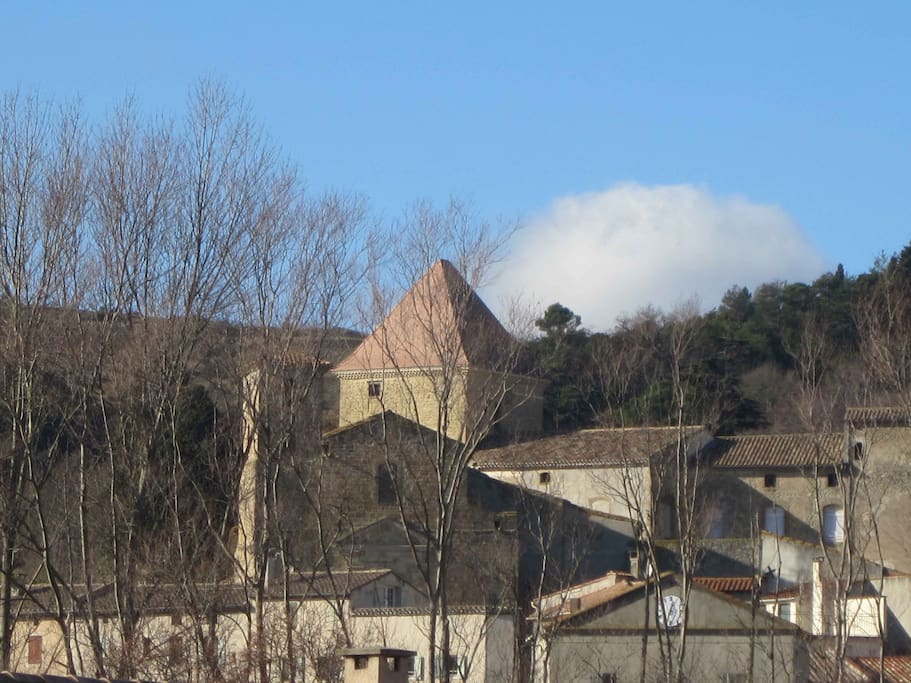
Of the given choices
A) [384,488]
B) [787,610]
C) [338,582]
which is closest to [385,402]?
[384,488]

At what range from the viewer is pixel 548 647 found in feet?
83.8

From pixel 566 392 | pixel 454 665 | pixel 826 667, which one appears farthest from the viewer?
pixel 566 392

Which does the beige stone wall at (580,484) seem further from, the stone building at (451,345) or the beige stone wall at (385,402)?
the stone building at (451,345)

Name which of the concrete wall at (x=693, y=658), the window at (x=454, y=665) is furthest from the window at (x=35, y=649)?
the concrete wall at (x=693, y=658)

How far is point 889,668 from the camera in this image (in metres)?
28.2

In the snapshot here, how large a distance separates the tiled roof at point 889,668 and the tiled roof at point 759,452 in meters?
14.0

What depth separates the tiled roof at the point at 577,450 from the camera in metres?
41.7

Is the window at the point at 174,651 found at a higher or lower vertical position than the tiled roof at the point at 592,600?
lower

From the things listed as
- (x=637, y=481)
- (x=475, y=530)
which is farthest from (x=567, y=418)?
(x=475, y=530)

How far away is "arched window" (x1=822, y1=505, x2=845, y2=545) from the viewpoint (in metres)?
43.1

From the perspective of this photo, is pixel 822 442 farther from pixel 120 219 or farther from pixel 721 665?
pixel 120 219

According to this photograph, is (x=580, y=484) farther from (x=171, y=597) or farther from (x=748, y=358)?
(x=748, y=358)

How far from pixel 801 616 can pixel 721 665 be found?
5003 millimetres

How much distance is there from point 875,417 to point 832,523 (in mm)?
10312
